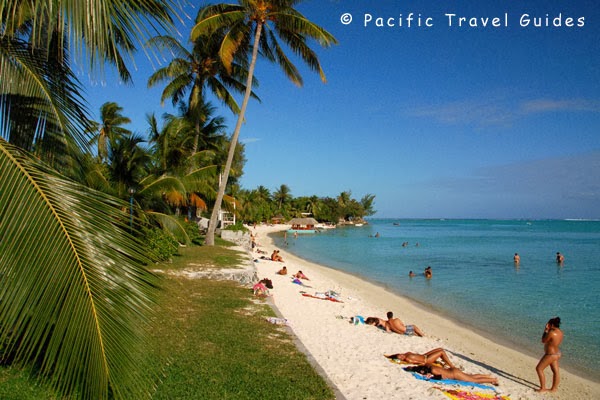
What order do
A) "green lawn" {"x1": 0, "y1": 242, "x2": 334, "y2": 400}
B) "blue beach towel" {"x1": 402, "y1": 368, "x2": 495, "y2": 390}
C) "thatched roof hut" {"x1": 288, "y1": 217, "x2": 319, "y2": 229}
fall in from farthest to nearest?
"thatched roof hut" {"x1": 288, "y1": 217, "x2": 319, "y2": 229}
"blue beach towel" {"x1": 402, "y1": 368, "x2": 495, "y2": 390}
"green lawn" {"x1": 0, "y1": 242, "x2": 334, "y2": 400}

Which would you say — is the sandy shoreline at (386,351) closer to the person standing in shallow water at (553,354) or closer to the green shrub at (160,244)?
the person standing in shallow water at (553,354)

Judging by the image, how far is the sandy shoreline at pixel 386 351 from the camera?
6316 millimetres

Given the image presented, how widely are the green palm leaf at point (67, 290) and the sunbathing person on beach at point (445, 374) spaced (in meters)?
6.01

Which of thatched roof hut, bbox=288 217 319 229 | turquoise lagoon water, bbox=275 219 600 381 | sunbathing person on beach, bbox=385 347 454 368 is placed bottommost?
turquoise lagoon water, bbox=275 219 600 381

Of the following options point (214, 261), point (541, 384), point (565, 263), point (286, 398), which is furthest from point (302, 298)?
point (565, 263)

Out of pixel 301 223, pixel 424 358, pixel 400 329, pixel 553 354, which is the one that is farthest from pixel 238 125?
pixel 301 223

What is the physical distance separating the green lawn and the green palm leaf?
0.70 feet

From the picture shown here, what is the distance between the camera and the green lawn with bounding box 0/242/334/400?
15.4ft

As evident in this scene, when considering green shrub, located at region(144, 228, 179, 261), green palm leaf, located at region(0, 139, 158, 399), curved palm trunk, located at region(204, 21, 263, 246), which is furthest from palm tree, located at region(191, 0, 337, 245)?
green palm leaf, located at region(0, 139, 158, 399)

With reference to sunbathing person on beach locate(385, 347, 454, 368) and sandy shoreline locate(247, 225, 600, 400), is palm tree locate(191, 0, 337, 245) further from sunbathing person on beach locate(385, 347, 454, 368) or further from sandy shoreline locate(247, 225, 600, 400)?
sunbathing person on beach locate(385, 347, 454, 368)

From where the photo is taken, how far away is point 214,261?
48.3ft

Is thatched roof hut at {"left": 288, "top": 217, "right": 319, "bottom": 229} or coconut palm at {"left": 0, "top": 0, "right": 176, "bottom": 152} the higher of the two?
coconut palm at {"left": 0, "top": 0, "right": 176, "bottom": 152}

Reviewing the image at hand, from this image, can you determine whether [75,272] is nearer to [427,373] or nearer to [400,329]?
[427,373]

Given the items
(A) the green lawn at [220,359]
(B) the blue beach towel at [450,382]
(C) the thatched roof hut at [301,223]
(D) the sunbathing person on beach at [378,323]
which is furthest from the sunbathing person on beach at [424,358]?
(C) the thatched roof hut at [301,223]
